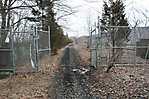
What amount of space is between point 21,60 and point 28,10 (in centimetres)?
559

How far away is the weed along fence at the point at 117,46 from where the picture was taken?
15930mm

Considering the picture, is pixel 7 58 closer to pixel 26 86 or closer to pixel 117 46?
pixel 26 86

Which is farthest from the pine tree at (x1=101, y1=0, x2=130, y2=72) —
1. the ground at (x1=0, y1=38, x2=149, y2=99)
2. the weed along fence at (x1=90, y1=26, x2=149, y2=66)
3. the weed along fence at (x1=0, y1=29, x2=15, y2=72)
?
the weed along fence at (x1=0, y1=29, x2=15, y2=72)

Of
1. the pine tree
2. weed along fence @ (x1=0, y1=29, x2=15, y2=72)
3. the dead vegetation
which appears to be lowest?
the dead vegetation

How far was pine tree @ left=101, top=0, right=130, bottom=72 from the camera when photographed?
16297 mm

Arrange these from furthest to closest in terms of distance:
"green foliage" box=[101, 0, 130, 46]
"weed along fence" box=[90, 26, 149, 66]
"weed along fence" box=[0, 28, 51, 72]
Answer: "green foliage" box=[101, 0, 130, 46] → "weed along fence" box=[90, 26, 149, 66] → "weed along fence" box=[0, 28, 51, 72]

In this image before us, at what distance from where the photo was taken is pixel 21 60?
13867 mm

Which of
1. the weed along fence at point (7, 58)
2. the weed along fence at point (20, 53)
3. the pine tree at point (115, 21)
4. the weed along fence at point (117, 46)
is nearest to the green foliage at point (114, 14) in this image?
the pine tree at point (115, 21)

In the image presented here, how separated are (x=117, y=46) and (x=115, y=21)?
917cm

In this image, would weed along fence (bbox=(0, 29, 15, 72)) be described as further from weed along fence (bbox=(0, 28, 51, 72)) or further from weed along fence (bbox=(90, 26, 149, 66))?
weed along fence (bbox=(90, 26, 149, 66))

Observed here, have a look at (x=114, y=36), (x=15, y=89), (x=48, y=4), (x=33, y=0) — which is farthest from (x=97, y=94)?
(x=48, y=4)

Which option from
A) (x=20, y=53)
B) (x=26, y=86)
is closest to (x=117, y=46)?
(x=20, y=53)

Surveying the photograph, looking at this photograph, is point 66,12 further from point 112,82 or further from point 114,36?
point 112,82

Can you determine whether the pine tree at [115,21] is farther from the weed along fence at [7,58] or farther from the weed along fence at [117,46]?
the weed along fence at [7,58]
